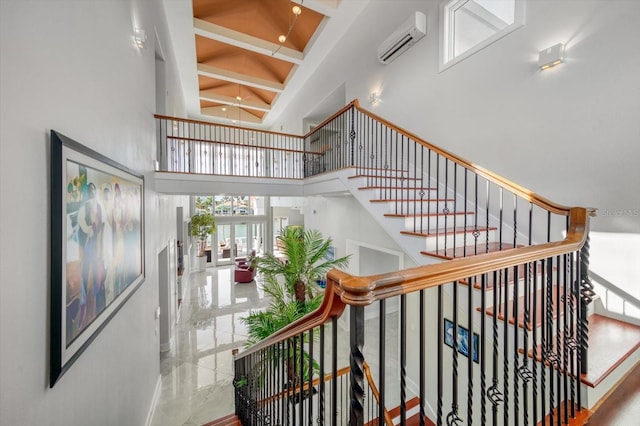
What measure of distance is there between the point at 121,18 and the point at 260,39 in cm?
423

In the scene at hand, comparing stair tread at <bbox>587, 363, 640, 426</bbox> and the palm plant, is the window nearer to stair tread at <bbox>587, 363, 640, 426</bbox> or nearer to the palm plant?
the palm plant

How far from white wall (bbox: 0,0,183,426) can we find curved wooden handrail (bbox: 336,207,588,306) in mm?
1264

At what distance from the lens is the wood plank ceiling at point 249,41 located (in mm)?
5129

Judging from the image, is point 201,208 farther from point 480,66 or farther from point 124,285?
point 480,66

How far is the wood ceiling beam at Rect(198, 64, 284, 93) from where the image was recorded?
682cm

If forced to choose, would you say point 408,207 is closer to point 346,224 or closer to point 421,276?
point 421,276

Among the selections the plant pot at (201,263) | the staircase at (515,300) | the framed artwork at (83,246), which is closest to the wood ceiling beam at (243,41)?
the staircase at (515,300)

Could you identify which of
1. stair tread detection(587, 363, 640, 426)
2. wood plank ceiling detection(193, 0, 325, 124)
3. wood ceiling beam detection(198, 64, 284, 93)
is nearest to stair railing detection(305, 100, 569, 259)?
stair tread detection(587, 363, 640, 426)

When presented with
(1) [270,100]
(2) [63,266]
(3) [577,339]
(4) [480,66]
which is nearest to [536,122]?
(4) [480,66]

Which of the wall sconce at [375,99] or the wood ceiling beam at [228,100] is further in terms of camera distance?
the wood ceiling beam at [228,100]

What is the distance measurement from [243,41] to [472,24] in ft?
14.8

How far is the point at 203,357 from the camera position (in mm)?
4379

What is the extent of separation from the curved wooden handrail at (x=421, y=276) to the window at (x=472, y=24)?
3.02 meters

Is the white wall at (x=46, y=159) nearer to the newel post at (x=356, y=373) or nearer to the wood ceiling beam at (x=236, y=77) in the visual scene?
the newel post at (x=356, y=373)
